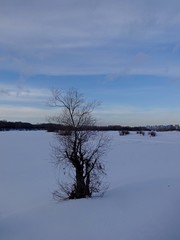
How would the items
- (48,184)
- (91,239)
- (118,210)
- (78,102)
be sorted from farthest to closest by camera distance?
(48,184) → (78,102) → (118,210) → (91,239)

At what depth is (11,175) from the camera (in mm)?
17797

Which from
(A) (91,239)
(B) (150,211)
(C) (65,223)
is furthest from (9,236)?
(B) (150,211)

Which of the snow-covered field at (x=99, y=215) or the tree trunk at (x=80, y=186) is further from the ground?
the tree trunk at (x=80, y=186)

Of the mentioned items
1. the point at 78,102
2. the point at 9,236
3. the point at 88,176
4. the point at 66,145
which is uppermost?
the point at 78,102

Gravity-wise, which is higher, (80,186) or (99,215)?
(80,186)

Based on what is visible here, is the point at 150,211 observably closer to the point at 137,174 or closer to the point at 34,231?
the point at 34,231

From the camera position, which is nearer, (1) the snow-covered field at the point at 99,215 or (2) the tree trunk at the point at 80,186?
(1) the snow-covered field at the point at 99,215

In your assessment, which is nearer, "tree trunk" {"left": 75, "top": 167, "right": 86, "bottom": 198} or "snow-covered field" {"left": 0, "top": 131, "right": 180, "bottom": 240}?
"snow-covered field" {"left": 0, "top": 131, "right": 180, "bottom": 240}

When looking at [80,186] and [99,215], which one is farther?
[80,186]

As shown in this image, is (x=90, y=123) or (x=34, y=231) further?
(x=90, y=123)

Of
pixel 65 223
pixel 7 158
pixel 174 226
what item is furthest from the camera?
pixel 7 158

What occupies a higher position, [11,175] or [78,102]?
[78,102]

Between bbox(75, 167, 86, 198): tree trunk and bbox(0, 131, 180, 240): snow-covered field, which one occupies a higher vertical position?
bbox(75, 167, 86, 198): tree trunk

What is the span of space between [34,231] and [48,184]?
7.74 m
